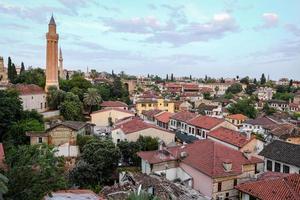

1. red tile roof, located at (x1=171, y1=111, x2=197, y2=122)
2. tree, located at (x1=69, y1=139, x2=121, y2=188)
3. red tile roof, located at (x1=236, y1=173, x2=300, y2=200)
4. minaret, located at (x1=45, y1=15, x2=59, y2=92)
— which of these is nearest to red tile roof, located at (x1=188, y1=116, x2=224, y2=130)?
red tile roof, located at (x1=171, y1=111, x2=197, y2=122)

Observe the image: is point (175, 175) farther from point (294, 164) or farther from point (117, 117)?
point (117, 117)

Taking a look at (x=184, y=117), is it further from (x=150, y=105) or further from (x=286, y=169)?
(x=286, y=169)

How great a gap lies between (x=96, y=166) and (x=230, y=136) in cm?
1655

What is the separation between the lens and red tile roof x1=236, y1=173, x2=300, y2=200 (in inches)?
697

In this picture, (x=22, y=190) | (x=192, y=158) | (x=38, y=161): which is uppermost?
(x=38, y=161)

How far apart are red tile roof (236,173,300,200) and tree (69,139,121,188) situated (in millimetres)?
11674

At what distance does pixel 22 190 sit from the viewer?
1142cm

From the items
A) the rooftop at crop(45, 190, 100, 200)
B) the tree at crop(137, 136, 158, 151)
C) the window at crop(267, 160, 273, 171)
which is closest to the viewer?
the rooftop at crop(45, 190, 100, 200)

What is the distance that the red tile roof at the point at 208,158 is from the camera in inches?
901

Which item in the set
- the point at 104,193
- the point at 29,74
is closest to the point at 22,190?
the point at 104,193

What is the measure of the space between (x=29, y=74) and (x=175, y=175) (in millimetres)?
47445

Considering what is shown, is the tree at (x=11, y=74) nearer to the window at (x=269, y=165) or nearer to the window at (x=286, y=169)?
the window at (x=269, y=165)

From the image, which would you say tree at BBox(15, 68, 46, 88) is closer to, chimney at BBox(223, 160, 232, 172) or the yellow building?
the yellow building

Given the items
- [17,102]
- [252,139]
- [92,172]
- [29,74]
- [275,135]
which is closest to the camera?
[92,172]
